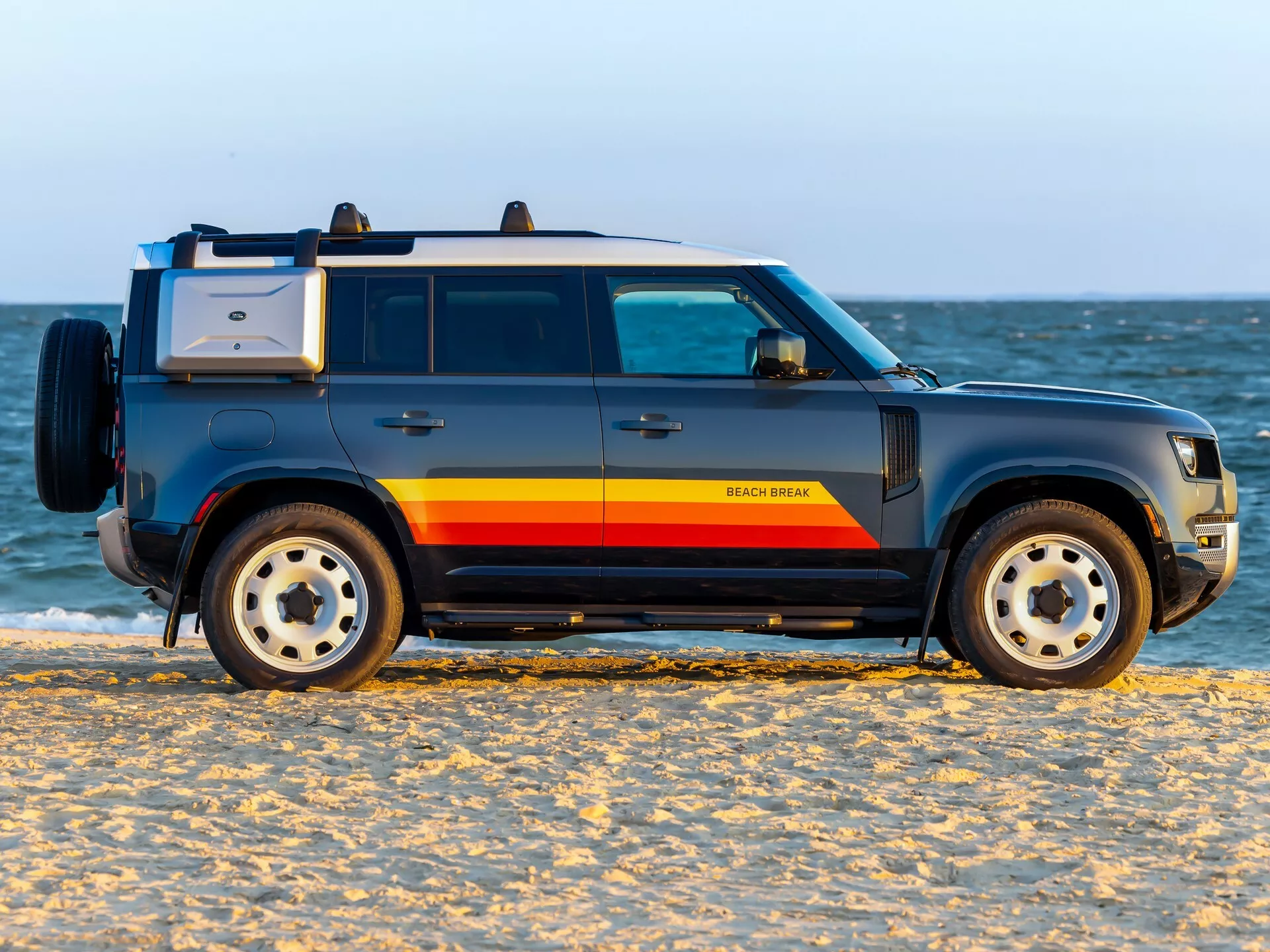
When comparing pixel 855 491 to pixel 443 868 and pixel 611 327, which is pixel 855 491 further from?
pixel 443 868

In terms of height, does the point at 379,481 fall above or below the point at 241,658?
above

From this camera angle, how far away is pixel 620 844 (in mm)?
4781

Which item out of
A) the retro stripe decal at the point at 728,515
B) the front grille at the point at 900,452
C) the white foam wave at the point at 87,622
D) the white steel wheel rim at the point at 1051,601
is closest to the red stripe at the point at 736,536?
the retro stripe decal at the point at 728,515

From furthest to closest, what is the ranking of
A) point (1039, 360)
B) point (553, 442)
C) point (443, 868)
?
1. point (1039, 360)
2. point (553, 442)
3. point (443, 868)

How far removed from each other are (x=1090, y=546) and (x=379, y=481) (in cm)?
307

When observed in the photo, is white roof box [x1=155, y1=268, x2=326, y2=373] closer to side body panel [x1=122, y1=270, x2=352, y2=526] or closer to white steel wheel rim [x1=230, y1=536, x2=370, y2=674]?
side body panel [x1=122, y1=270, x2=352, y2=526]

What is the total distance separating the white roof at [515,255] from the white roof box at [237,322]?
127 millimetres

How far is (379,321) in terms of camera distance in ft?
22.9

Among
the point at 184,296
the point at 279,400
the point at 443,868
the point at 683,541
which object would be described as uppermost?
the point at 184,296

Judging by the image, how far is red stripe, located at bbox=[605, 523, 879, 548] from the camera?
683cm

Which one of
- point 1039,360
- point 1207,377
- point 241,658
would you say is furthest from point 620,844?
→ point 1039,360

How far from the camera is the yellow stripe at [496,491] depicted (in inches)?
269

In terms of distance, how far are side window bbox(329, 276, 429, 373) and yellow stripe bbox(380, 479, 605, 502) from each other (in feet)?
1.75

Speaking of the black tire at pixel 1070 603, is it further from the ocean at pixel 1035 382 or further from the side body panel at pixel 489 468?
the ocean at pixel 1035 382
